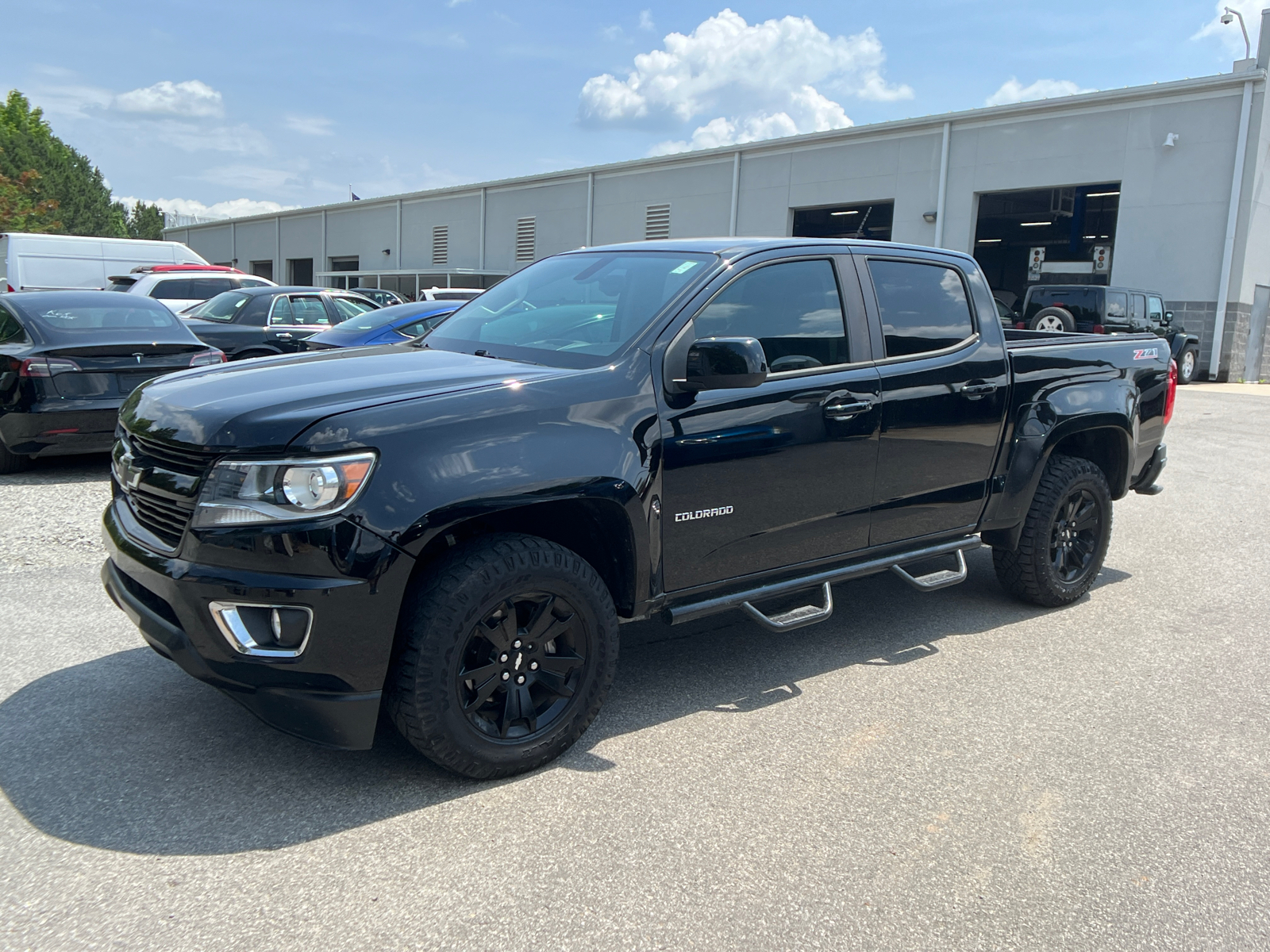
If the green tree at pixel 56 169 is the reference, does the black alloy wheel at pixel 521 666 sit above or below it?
below

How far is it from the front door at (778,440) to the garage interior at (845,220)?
26.1 meters

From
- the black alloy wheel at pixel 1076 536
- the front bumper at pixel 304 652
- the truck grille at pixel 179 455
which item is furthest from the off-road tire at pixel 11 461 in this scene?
the black alloy wheel at pixel 1076 536

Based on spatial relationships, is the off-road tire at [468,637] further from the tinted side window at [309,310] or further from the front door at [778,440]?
the tinted side window at [309,310]

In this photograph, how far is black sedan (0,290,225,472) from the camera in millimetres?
7469

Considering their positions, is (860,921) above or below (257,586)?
below

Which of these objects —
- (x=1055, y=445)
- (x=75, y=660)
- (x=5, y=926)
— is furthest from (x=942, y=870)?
(x=75, y=660)

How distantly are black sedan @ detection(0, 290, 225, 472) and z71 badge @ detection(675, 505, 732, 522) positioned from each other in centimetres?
553

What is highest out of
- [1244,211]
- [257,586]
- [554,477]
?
[1244,211]

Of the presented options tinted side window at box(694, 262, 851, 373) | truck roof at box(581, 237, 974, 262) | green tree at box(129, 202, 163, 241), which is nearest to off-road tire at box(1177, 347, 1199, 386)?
truck roof at box(581, 237, 974, 262)

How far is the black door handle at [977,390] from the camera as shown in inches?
187

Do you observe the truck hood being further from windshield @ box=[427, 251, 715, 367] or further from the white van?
the white van

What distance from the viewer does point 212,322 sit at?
1266cm

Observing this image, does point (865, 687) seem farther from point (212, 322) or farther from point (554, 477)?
point (212, 322)

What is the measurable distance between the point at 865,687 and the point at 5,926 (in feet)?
10.4
